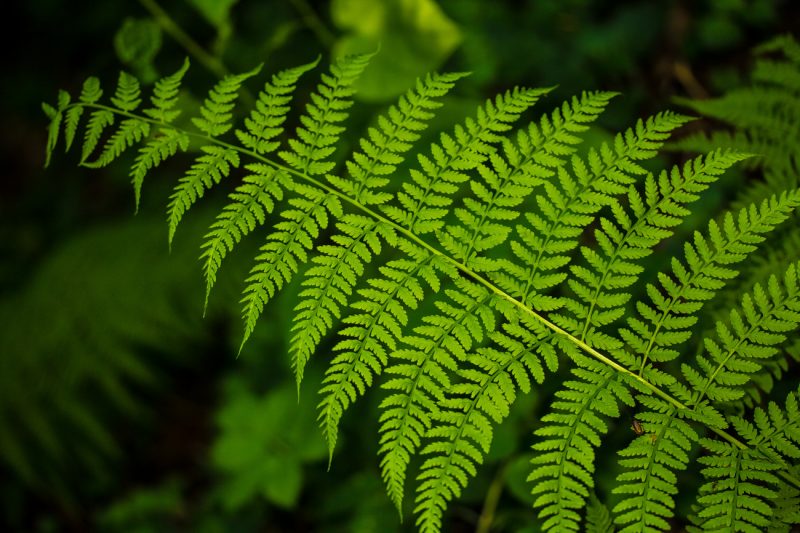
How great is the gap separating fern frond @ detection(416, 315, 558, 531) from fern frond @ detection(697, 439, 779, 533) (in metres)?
0.41

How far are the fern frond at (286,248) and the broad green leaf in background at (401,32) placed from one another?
4.03 ft

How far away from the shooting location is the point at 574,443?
4.58 feet

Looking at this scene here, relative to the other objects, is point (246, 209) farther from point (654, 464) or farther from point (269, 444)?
point (269, 444)

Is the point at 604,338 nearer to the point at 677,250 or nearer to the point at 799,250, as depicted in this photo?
the point at 799,250

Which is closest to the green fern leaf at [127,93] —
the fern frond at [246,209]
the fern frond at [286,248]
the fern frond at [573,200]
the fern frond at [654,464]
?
the fern frond at [246,209]

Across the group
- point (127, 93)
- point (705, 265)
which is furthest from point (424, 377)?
point (127, 93)

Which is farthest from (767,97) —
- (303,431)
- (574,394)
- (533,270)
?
(303,431)

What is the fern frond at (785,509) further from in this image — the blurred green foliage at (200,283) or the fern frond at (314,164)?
the fern frond at (314,164)

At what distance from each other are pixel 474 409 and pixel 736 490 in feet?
1.94

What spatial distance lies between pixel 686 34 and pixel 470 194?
1.39m

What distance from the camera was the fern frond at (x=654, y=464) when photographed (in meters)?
1.33

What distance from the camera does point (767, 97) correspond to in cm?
192

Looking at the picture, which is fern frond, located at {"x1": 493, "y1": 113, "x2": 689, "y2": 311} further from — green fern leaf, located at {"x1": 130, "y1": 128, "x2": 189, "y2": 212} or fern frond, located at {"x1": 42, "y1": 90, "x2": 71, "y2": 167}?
fern frond, located at {"x1": 42, "y1": 90, "x2": 71, "y2": 167}

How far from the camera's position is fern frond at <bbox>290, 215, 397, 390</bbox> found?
1439 millimetres
